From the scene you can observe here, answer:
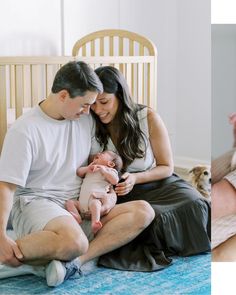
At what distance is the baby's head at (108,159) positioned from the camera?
6.59 feet

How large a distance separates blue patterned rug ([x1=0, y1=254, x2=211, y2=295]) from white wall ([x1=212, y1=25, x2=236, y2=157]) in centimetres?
40

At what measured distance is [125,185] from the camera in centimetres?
206

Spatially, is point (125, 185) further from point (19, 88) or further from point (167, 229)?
point (19, 88)

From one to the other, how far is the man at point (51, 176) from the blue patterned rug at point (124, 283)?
4 cm

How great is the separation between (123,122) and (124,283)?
0.44 meters

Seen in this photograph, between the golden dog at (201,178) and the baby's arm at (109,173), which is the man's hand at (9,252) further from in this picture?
the golden dog at (201,178)

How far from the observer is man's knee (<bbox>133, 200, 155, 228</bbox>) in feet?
6.91

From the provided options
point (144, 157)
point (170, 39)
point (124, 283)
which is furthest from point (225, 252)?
point (170, 39)

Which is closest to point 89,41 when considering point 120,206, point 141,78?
point 141,78

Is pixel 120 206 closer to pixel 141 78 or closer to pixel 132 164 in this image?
pixel 132 164

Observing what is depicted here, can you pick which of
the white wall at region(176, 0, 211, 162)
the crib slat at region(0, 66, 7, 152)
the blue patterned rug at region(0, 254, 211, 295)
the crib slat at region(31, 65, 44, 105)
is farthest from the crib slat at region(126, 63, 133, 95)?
the blue patterned rug at region(0, 254, 211, 295)

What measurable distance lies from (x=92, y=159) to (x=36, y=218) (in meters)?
0.22

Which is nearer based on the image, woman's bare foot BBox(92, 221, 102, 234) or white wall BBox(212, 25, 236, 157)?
white wall BBox(212, 25, 236, 157)

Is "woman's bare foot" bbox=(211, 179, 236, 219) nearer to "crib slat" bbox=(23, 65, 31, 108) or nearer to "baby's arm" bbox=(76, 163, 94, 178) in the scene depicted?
"baby's arm" bbox=(76, 163, 94, 178)
